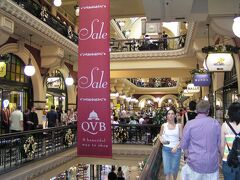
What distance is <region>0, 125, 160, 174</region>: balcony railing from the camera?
899cm

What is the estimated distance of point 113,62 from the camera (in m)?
18.8

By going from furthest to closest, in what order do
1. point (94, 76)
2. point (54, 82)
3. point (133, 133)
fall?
point (54, 82), point (133, 133), point (94, 76)

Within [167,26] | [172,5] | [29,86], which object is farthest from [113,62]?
[167,26]

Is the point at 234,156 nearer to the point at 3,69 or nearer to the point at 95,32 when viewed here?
the point at 95,32

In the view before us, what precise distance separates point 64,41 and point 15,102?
311cm

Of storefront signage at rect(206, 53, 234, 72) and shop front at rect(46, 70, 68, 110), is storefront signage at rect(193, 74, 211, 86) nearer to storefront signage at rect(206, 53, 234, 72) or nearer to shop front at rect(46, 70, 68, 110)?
storefront signage at rect(206, 53, 234, 72)

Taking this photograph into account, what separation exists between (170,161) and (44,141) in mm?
6243

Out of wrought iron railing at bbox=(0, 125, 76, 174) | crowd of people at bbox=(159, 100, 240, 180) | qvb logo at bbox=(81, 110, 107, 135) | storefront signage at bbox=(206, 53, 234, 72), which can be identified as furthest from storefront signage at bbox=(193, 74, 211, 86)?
crowd of people at bbox=(159, 100, 240, 180)

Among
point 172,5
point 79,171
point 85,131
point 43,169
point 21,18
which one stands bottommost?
point 79,171

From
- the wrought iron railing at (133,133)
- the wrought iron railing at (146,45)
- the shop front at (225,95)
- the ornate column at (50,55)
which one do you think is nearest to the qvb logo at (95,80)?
the shop front at (225,95)

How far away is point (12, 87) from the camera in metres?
13.5

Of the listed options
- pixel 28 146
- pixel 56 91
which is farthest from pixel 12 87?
pixel 56 91

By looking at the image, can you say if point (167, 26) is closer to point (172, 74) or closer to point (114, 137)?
point (172, 74)

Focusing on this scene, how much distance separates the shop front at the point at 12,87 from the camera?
41.2 feet
